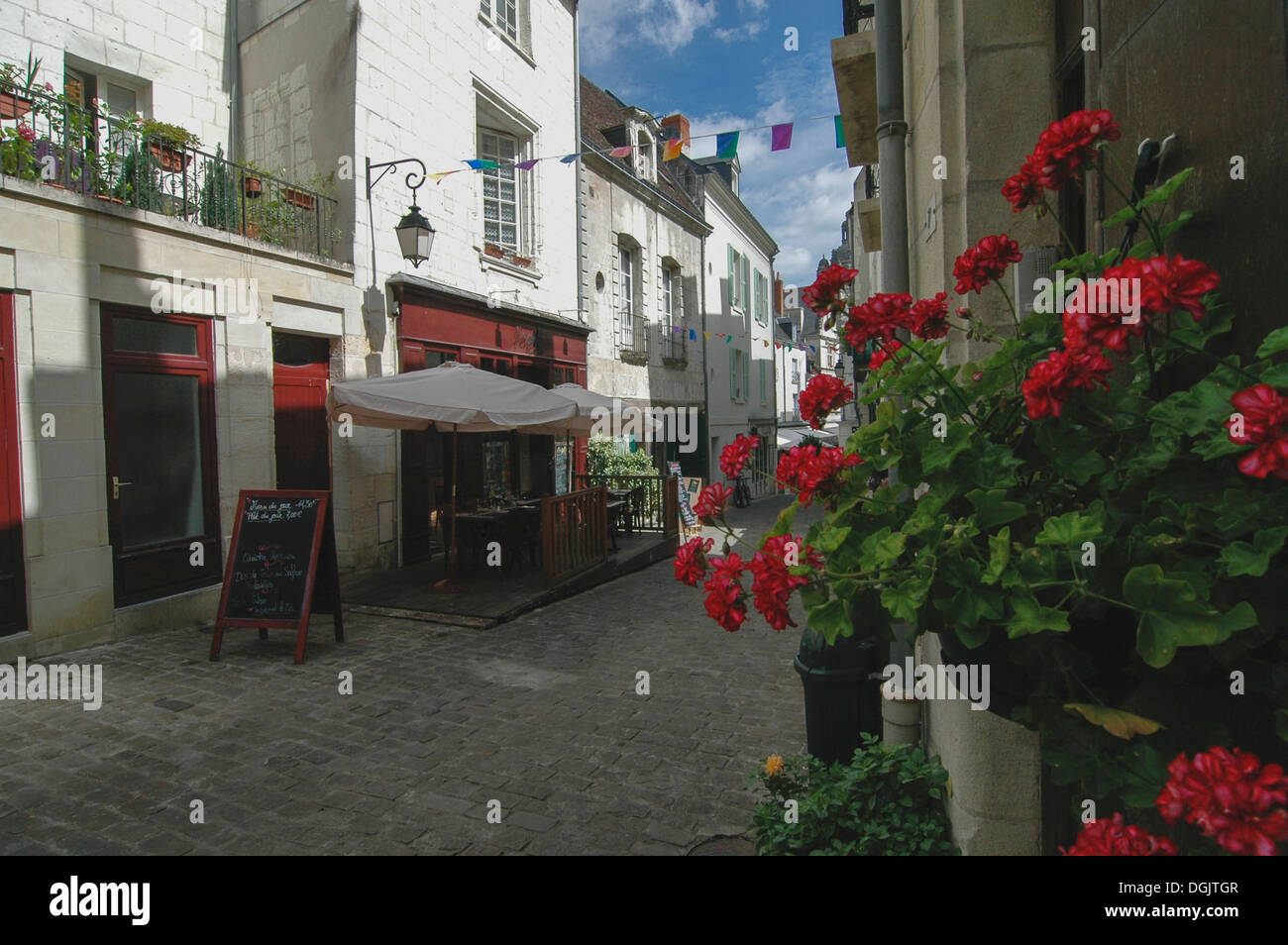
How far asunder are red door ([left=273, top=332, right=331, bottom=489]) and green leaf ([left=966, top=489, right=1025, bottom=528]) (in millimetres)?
8123

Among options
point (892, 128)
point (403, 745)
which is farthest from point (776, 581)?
point (403, 745)

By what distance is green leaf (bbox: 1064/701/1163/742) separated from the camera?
1.21 meters

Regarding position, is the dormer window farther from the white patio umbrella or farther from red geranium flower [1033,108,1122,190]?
red geranium flower [1033,108,1122,190]

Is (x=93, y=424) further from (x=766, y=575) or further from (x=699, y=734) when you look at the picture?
(x=766, y=575)

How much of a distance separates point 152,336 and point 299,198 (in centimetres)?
262

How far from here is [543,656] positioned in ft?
19.8

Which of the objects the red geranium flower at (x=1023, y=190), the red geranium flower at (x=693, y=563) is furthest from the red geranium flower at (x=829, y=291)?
the red geranium flower at (x=693, y=563)

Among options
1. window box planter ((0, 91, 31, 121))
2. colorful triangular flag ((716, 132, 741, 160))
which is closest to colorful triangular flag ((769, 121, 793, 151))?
colorful triangular flag ((716, 132, 741, 160))

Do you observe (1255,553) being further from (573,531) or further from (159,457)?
(573,531)

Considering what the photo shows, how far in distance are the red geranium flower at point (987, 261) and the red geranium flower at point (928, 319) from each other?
0.11m

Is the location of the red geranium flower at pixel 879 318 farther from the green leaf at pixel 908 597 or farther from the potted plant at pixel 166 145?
the potted plant at pixel 166 145

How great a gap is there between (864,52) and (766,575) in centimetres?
416
